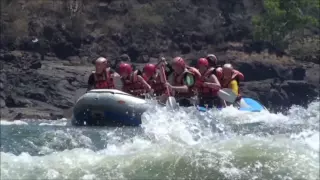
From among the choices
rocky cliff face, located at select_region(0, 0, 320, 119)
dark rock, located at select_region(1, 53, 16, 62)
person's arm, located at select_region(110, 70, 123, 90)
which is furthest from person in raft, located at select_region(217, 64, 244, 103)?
dark rock, located at select_region(1, 53, 16, 62)

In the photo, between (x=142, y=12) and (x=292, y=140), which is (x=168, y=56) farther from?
(x=292, y=140)

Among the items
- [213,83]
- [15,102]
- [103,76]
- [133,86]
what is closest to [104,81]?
[103,76]

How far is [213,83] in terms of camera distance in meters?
11.2

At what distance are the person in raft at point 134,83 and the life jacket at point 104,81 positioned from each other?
0.23m

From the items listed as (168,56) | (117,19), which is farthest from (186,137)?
(117,19)

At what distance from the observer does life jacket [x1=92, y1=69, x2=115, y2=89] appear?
11898 mm

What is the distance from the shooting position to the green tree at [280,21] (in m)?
37.8

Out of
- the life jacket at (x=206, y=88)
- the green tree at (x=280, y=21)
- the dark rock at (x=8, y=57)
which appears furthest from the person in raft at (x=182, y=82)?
the green tree at (x=280, y=21)

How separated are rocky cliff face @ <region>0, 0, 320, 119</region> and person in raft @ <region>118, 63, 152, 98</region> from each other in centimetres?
1402

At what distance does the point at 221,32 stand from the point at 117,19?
7017 millimetres

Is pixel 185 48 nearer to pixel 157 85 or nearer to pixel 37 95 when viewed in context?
pixel 37 95

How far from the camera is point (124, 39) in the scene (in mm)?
37125

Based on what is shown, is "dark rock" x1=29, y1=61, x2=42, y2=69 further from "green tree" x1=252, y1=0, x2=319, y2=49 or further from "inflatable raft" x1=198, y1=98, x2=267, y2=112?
"inflatable raft" x1=198, y1=98, x2=267, y2=112

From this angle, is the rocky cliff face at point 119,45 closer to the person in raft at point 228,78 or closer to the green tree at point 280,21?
the green tree at point 280,21
